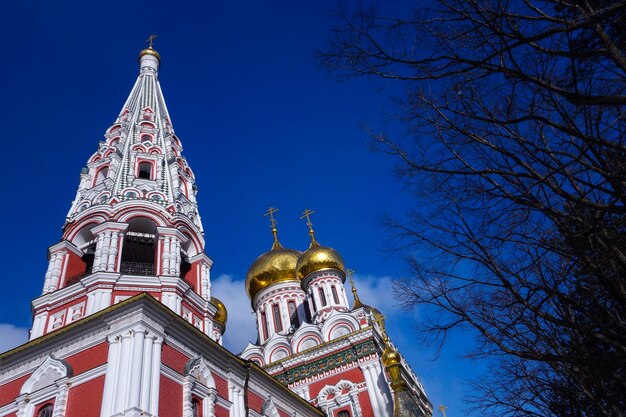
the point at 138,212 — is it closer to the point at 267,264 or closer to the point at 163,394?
the point at 163,394

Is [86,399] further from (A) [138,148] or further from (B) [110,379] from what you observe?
(A) [138,148]

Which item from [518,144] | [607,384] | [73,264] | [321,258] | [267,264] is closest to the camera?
[518,144]

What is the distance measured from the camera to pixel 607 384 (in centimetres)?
779

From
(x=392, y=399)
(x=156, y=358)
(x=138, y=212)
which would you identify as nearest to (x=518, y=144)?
(x=156, y=358)

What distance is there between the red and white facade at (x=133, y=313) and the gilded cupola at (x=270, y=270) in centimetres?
1004

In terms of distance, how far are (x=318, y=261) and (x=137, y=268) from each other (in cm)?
1212

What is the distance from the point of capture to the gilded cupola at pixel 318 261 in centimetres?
2566

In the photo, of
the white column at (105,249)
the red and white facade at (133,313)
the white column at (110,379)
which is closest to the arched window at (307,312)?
the red and white facade at (133,313)

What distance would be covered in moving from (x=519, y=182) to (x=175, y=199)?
12.9 metres

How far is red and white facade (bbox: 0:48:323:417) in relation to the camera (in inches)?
424

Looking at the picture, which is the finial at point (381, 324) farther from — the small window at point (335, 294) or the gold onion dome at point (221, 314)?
the gold onion dome at point (221, 314)

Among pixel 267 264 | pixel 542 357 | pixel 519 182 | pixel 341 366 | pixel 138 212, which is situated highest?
pixel 267 264

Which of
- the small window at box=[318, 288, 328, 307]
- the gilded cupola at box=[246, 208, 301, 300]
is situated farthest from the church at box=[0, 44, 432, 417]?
the gilded cupola at box=[246, 208, 301, 300]

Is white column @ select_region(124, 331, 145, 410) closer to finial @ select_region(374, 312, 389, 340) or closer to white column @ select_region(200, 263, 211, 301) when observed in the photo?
white column @ select_region(200, 263, 211, 301)
